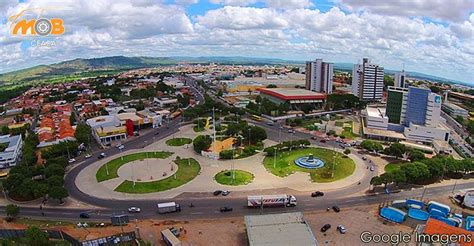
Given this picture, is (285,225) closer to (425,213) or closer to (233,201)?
(233,201)

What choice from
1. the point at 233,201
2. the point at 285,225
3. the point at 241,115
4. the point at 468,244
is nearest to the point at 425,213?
the point at 468,244

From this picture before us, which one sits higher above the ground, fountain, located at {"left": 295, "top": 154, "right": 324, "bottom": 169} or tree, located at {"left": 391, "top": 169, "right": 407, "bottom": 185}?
tree, located at {"left": 391, "top": 169, "right": 407, "bottom": 185}

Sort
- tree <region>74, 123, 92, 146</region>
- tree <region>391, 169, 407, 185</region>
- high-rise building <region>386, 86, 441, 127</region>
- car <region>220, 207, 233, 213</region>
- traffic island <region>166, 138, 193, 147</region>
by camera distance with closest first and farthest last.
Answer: car <region>220, 207, 233, 213</region>
tree <region>391, 169, 407, 185</region>
tree <region>74, 123, 92, 146</region>
traffic island <region>166, 138, 193, 147</region>
high-rise building <region>386, 86, 441, 127</region>

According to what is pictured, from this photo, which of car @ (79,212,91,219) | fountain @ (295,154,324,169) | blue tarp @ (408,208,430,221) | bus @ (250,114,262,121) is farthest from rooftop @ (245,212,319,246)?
bus @ (250,114,262,121)

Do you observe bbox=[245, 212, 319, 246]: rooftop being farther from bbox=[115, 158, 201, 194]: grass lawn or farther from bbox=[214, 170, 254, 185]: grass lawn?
bbox=[115, 158, 201, 194]: grass lawn

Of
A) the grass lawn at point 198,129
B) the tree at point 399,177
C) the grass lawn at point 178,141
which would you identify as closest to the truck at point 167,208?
the grass lawn at point 178,141
